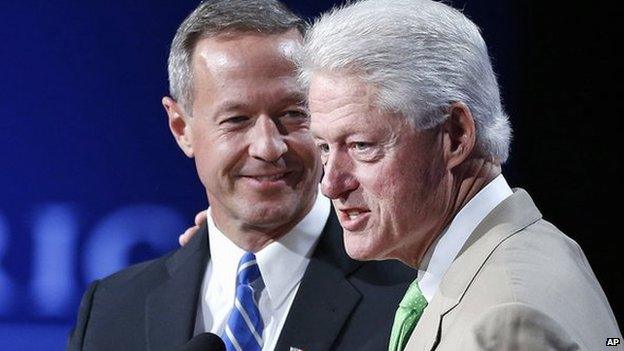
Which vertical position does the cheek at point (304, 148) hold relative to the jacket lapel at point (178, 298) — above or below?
above

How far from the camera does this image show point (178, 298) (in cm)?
208

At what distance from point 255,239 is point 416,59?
702 mm

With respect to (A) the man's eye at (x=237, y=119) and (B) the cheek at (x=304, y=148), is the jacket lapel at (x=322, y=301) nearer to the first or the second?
(B) the cheek at (x=304, y=148)

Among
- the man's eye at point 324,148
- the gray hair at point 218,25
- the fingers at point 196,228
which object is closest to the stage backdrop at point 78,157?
the fingers at point 196,228

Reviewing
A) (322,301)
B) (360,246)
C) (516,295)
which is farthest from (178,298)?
(516,295)

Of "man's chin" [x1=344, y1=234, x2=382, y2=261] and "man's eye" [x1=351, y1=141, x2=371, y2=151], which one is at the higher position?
"man's eye" [x1=351, y1=141, x2=371, y2=151]

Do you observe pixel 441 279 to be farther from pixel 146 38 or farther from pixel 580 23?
pixel 146 38

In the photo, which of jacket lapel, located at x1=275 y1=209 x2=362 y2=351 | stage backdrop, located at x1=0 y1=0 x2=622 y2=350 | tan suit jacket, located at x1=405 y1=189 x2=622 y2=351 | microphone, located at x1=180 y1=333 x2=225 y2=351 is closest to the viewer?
tan suit jacket, located at x1=405 y1=189 x2=622 y2=351

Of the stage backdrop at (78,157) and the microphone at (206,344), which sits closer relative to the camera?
the microphone at (206,344)

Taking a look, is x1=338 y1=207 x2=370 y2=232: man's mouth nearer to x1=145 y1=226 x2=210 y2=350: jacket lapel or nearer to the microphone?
the microphone

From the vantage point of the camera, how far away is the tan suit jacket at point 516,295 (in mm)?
1246

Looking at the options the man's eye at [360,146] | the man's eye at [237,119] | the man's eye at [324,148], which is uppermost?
the man's eye at [360,146]

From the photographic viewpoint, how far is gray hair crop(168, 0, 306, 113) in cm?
210

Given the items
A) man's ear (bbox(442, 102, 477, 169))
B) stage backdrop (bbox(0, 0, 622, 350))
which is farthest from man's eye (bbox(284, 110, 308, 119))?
stage backdrop (bbox(0, 0, 622, 350))
